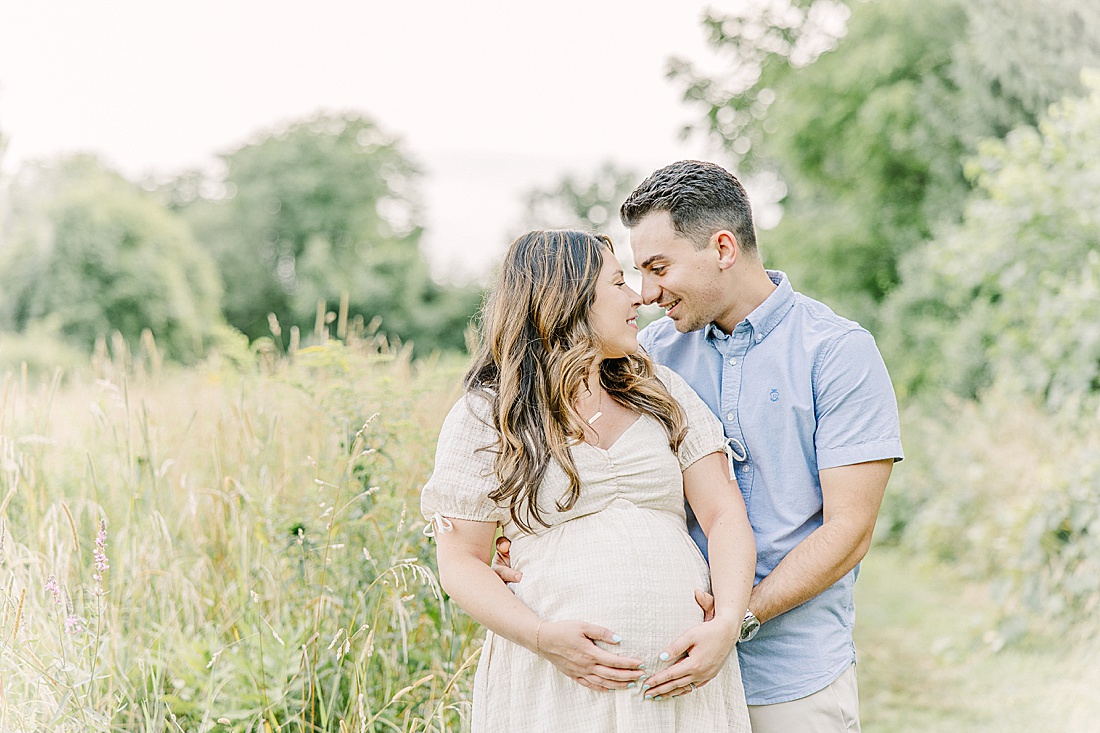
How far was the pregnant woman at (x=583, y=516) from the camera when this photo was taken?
1999 millimetres

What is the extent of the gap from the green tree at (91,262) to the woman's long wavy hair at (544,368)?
65.9ft

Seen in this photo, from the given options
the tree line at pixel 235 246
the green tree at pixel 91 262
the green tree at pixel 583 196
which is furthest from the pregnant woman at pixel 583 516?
the green tree at pixel 583 196

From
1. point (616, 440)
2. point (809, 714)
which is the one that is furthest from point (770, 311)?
point (809, 714)

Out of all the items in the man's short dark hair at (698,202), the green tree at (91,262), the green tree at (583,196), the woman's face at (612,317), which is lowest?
the green tree at (91,262)

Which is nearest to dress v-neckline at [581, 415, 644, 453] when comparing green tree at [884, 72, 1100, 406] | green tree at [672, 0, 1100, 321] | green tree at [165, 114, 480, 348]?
green tree at [884, 72, 1100, 406]

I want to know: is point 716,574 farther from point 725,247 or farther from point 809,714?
point 725,247

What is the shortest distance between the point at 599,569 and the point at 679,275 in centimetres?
79

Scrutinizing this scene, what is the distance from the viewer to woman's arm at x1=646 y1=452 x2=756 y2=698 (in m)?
1.98

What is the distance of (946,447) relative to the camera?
28.4ft

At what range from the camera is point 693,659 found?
197 centimetres

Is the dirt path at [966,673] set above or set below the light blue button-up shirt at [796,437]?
below

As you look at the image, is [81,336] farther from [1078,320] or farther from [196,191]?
[1078,320]

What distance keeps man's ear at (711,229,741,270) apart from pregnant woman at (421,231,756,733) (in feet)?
1.00

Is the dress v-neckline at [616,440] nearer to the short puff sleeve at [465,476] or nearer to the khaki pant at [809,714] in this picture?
the short puff sleeve at [465,476]
